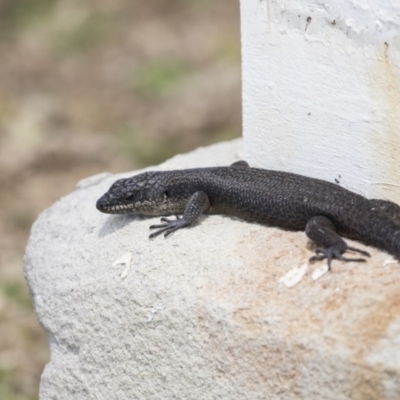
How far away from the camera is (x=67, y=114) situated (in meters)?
12.2

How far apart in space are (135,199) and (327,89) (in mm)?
1543

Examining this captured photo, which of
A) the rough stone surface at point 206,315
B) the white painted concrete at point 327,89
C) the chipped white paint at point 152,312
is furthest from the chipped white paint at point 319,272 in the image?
the chipped white paint at point 152,312

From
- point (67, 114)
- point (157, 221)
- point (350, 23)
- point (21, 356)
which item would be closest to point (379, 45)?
point (350, 23)

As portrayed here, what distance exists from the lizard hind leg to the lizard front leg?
920 mm

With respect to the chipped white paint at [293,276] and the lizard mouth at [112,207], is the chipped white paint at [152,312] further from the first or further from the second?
the lizard mouth at [112,207]

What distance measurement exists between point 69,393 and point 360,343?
7.05 feet

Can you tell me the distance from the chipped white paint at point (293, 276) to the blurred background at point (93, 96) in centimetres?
415

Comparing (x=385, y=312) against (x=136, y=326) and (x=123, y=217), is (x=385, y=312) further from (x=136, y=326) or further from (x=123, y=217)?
(x=123, y=217)

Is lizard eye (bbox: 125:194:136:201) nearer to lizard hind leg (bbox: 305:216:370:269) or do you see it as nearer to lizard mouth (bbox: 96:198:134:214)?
lizard mouth (bbox: 96:198:134:214)

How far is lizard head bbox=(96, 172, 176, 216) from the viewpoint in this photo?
612 cm

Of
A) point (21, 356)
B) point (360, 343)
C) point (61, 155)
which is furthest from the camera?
point (61, 155)

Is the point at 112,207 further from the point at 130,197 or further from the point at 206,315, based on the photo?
the point at 206,315

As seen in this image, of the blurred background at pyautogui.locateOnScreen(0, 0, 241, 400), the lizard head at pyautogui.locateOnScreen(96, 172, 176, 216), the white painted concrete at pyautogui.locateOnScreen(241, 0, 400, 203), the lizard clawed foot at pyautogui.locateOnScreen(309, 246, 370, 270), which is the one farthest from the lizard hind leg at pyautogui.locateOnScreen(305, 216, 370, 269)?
the blurred background at pyautogui.locateOnScreen(0, 0, 241, 400)

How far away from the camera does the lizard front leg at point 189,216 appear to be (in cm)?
578
